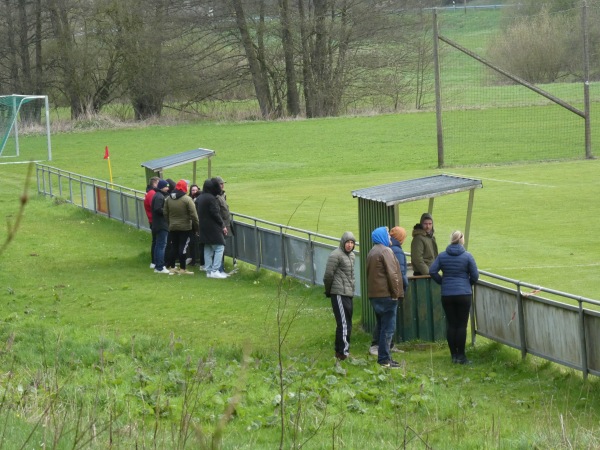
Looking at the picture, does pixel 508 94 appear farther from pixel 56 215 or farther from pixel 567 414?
pixel 567 414

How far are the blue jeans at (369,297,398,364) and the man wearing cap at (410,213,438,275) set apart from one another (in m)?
1.25

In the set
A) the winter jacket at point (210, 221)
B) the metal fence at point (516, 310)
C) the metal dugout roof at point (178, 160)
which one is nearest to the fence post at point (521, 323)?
the metal fence at point (516, 310)

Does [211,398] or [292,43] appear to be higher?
[292,43]

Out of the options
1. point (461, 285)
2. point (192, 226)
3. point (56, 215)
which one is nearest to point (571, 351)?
point (461, 285)

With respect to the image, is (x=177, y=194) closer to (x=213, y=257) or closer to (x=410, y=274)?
(x=213, y=257)

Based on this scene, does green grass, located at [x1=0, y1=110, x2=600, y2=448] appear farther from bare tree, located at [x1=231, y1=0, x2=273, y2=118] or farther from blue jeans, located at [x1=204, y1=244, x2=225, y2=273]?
bare tree, located at [x1=231, y1=0, x2=273, y2=118]

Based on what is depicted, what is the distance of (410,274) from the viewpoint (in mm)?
14062

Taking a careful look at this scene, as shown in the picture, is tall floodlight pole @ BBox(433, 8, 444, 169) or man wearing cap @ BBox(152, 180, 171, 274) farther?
tall floodlight pole @ BBox(433, 8, 444, 169)

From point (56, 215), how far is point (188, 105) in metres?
36.1

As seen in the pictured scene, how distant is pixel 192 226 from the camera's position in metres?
19.2

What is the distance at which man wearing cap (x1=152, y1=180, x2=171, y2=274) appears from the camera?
1919 cm

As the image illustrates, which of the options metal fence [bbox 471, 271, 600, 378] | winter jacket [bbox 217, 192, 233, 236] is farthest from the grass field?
winter jacket [bbox 217, 192, 233, 236]

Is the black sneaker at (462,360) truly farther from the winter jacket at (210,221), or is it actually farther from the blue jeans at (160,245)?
the blue jeans at (160,245)

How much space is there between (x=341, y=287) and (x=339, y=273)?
164mm
